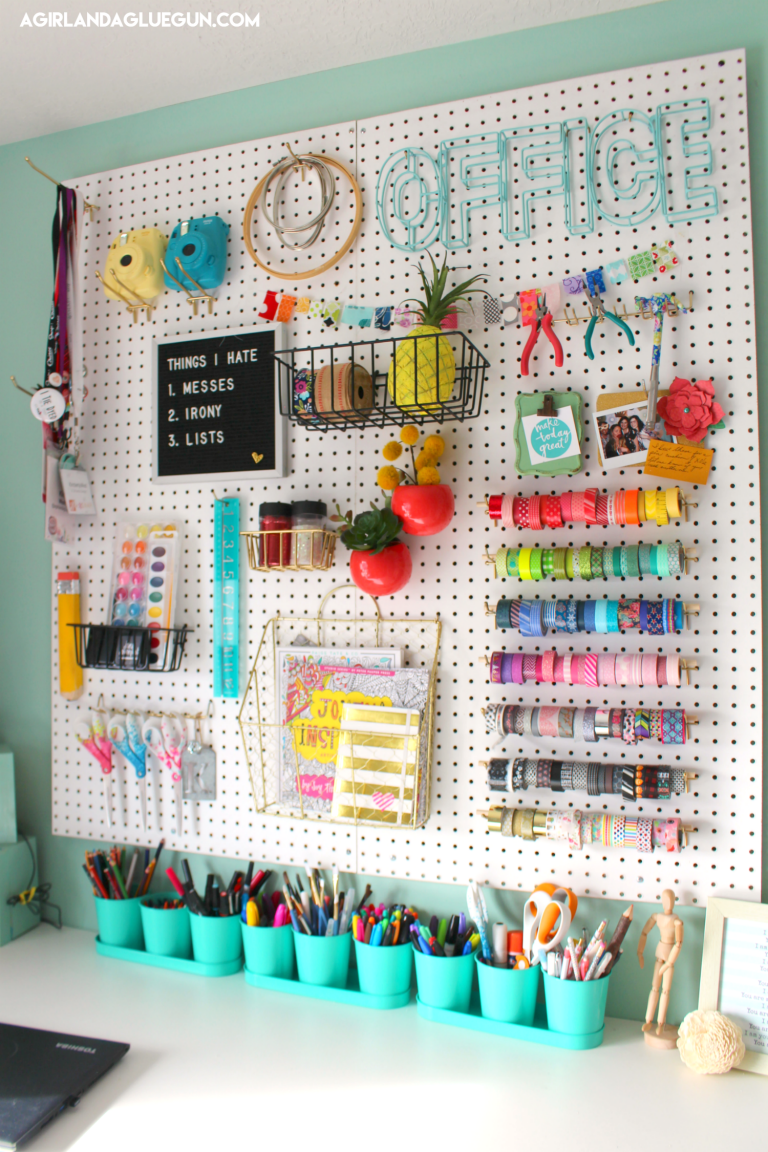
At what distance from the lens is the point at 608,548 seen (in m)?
1.26

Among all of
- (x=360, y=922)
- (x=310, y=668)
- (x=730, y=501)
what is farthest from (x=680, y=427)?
(x=360, y=922)

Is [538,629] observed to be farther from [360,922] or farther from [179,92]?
[179,92]

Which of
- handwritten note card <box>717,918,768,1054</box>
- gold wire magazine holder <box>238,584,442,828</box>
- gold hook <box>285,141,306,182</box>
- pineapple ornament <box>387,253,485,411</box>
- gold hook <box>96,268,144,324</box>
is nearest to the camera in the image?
handwritten note card <box>717,918,768,1054</box>

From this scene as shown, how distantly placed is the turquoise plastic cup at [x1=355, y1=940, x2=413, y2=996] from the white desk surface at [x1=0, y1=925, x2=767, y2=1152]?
0.12ft

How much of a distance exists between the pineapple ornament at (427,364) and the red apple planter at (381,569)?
0.80ft

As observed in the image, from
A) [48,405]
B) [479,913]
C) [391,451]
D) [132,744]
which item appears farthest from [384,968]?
[48,405]

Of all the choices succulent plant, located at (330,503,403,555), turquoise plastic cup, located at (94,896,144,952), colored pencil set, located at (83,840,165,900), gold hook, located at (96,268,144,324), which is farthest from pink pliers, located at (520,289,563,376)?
turquoise plastic cup, located at (94,896,144,952)

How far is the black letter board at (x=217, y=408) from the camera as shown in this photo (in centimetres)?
150

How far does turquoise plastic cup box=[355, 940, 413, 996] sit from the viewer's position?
1.32 meters

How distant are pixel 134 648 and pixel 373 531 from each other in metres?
0.57

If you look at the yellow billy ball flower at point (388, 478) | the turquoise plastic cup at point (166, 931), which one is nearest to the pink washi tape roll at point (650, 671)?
the yellow billy ball flower at point (388, 478)

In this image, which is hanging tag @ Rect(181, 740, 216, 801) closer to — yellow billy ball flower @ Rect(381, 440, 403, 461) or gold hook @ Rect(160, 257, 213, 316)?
yellow billy ball flower @ Rect(381, 440, 403, 461)

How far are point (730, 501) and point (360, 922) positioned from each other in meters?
0.93

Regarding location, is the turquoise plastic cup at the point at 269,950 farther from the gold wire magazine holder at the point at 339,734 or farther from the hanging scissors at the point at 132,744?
the hanging scissors at the point at 132,744
